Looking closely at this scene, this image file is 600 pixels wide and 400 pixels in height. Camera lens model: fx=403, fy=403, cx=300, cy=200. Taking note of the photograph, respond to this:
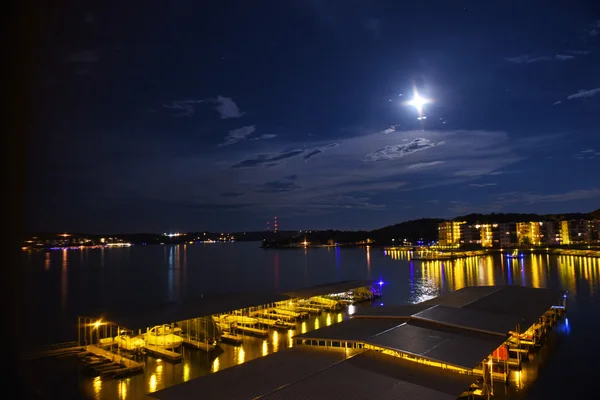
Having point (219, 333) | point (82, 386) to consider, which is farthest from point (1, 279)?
point (219, 333)

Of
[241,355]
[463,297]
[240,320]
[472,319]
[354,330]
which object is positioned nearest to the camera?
[354,330]

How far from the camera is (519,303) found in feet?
39.8

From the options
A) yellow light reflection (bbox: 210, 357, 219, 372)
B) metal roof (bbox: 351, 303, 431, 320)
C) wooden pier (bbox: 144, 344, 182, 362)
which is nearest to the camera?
yellow light reflection (bbox: 210, 357, 219, 372)

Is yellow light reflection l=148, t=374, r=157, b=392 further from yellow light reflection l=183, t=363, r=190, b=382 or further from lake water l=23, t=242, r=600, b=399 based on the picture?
yellow light reflection l=183, t=363, r=190, b=382

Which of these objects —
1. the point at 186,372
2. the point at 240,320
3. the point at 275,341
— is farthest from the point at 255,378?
the point at 240,320

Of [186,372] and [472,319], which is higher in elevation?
[472,319]

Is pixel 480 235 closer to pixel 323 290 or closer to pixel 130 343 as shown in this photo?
pixel 323 290

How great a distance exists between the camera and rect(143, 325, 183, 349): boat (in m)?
10.5

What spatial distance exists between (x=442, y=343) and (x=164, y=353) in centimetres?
662

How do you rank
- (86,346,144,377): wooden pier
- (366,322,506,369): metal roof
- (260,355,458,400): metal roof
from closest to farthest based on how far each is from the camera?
(260,355,458,400): metal roof
(366,322,506,369): metal roof
(86,346,144,377): wooden pier

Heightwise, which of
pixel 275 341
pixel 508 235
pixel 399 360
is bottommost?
pixel 275 341

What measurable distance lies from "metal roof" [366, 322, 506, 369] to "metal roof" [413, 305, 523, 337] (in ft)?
0.88

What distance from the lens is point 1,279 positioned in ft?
35.3

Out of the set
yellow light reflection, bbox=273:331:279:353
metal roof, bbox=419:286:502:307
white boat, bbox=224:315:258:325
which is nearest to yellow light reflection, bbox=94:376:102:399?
yellow light reflection, bbox=273:331:279:353
